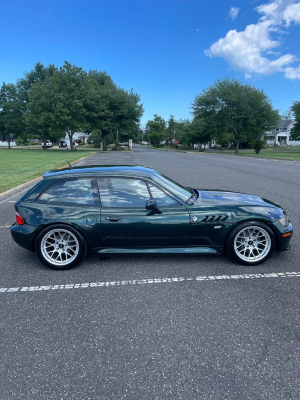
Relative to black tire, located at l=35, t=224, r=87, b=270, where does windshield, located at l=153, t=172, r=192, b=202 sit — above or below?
above

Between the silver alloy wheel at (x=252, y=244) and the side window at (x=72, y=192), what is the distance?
2.07 m

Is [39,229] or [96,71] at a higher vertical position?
[96,71]

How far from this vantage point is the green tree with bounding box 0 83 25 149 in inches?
1992

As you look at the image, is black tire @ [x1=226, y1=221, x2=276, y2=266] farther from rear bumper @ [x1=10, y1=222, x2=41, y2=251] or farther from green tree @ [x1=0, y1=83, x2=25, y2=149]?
green tree @ [x1=0, y1=83, x2=25, y2=149]

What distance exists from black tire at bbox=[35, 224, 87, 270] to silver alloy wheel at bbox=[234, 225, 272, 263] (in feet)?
Result: 6.99

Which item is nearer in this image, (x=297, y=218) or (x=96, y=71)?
(x=297, y=218)

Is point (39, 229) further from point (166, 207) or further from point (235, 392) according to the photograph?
point (235, 392)

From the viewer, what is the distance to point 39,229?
3904 mm

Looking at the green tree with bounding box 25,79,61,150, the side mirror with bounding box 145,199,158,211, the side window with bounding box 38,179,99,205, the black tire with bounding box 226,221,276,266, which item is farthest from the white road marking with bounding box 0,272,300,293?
the green tree with bounding box 25,79,61,150

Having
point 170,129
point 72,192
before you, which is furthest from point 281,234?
point 170,129

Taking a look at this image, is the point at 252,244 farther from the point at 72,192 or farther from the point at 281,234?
the point at 72,192

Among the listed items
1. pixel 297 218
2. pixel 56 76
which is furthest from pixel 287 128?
pixel 297 218

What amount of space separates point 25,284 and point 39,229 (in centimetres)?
74

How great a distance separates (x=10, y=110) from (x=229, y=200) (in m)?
55.9
